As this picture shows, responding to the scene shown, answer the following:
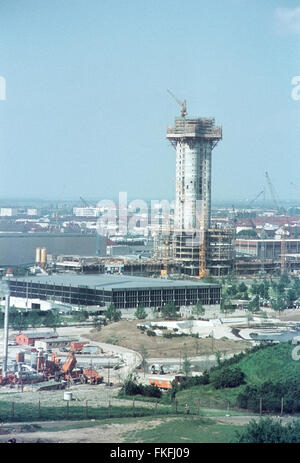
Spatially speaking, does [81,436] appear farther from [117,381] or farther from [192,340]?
[192,340]

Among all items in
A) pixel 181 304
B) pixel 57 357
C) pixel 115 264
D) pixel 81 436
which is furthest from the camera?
pixel 115 264

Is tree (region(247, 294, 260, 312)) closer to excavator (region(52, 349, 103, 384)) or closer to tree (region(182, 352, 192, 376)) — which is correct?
tree (region(182, 352, 192, 376))

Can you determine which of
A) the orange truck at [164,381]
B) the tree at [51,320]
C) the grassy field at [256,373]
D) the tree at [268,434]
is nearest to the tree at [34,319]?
the tree at [51,320]

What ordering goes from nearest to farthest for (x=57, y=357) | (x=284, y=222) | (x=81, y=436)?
(x=81, y=436), (x=57, y=357), (x=284, y=222)

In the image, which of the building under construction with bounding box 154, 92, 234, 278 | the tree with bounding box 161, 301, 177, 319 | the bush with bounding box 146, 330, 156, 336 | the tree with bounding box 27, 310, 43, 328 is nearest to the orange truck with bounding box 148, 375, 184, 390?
the bush with bounding box 146, 330, 156, 336

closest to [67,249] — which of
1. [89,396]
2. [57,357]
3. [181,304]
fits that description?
[181,304]

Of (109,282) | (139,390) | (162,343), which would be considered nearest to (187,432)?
(139,390)
